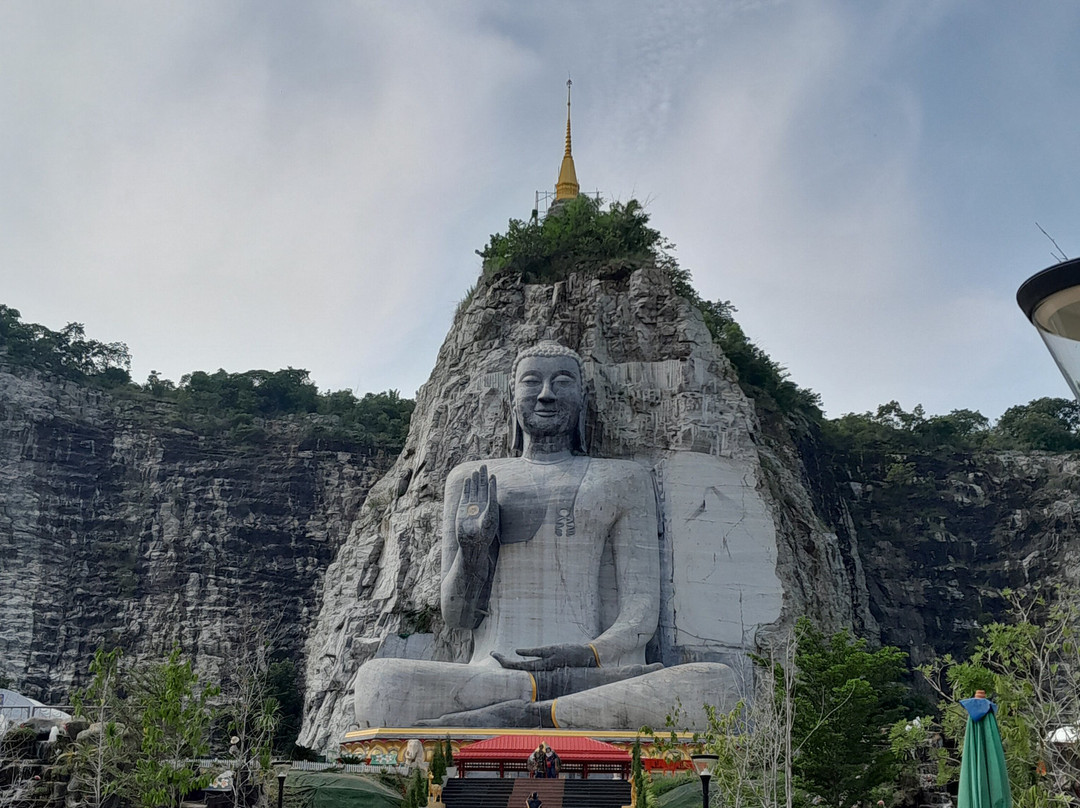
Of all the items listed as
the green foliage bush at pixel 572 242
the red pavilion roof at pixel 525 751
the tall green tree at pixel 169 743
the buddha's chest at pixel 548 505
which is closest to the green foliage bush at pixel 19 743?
the tall green tree at pixel 169 743

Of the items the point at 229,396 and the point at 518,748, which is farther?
the point at 229,396

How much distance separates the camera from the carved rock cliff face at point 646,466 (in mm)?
22125

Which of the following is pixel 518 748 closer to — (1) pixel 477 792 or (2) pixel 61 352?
(1) pixel 477 792

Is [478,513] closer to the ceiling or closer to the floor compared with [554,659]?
closer to the ceiling

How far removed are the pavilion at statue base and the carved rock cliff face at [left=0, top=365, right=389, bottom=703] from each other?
13.5 meters

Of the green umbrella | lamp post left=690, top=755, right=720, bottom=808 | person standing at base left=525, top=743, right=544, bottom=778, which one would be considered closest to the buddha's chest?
lamp post left=690, top=755, right=720, bottom=808

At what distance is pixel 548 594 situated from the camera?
2136cm

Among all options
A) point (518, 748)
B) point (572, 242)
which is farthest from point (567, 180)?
point (518, 748)

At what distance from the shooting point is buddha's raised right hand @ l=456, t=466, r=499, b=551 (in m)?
20.5

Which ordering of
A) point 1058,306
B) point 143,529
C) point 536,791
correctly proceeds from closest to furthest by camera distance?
1. point 1058,306
2. point 536,791
3. point 143,529

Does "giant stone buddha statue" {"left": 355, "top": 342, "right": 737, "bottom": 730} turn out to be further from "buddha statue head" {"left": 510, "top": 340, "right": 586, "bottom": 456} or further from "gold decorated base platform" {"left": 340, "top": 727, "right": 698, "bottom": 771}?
"gold decorated base platform" {"left": 340, "top": 727, "right": 698, "bottom": 771}

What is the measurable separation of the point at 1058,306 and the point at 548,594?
17.7 meters

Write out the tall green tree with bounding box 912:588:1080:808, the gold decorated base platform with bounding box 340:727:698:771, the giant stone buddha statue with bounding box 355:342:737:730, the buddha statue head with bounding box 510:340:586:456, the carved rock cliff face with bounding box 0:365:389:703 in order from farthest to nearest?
1. the carved rock cliff face with bounding box 0:365:389:703
2. the buddha statue head with bounding box 510:340:586:456
3. the giant stone buddha statue with bounding box 355:342:737:730
4. the gold decorated base platform with bounding box 340:727:698:771
5. the tall green tree with bounding box 912:588:1080:808

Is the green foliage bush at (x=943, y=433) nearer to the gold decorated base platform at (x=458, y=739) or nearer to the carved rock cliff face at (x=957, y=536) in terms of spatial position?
the carved rock cliff face at (x=957, y=536)
